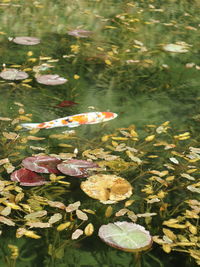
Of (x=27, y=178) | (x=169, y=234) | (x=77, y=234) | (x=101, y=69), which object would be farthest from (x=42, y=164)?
(x=101, y=69)

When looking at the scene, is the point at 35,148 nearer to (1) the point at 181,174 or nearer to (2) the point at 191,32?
(1) the point at 181,174

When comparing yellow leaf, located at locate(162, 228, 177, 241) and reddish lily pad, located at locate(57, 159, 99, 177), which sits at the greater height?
reddish lily pad, located at locate(57, 159, 99, 177)

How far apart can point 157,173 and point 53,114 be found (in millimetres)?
551

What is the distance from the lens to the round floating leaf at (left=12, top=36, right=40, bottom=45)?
8.24 feet

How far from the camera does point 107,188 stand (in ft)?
4.31

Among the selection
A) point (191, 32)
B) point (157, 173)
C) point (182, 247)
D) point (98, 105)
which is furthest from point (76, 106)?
point (191, 32)

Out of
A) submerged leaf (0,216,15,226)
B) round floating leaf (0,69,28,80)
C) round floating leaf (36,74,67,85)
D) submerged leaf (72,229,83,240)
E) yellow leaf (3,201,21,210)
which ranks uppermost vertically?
round floating leaf (0,69,28,80)

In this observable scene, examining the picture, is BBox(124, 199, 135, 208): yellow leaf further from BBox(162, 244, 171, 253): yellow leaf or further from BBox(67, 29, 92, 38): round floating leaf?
BBox(67, 29, 92, 38): round floating leaf

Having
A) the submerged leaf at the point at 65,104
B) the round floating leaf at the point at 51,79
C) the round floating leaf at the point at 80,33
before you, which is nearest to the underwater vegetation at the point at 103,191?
the submerged leaf at the point at 65,104

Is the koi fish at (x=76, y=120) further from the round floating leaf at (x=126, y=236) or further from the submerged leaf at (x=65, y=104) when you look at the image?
the round floating leaf at (x=126, y=236)

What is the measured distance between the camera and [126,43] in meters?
2.74

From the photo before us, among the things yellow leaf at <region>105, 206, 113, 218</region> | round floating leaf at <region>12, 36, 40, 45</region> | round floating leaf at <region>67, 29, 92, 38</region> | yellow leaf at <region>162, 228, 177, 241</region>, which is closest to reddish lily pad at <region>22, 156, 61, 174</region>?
yellow leaf at <region>105, 206, 113, 218</region>

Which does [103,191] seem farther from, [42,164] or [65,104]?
[65,104]

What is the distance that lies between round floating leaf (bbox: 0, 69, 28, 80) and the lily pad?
0.87 meters
